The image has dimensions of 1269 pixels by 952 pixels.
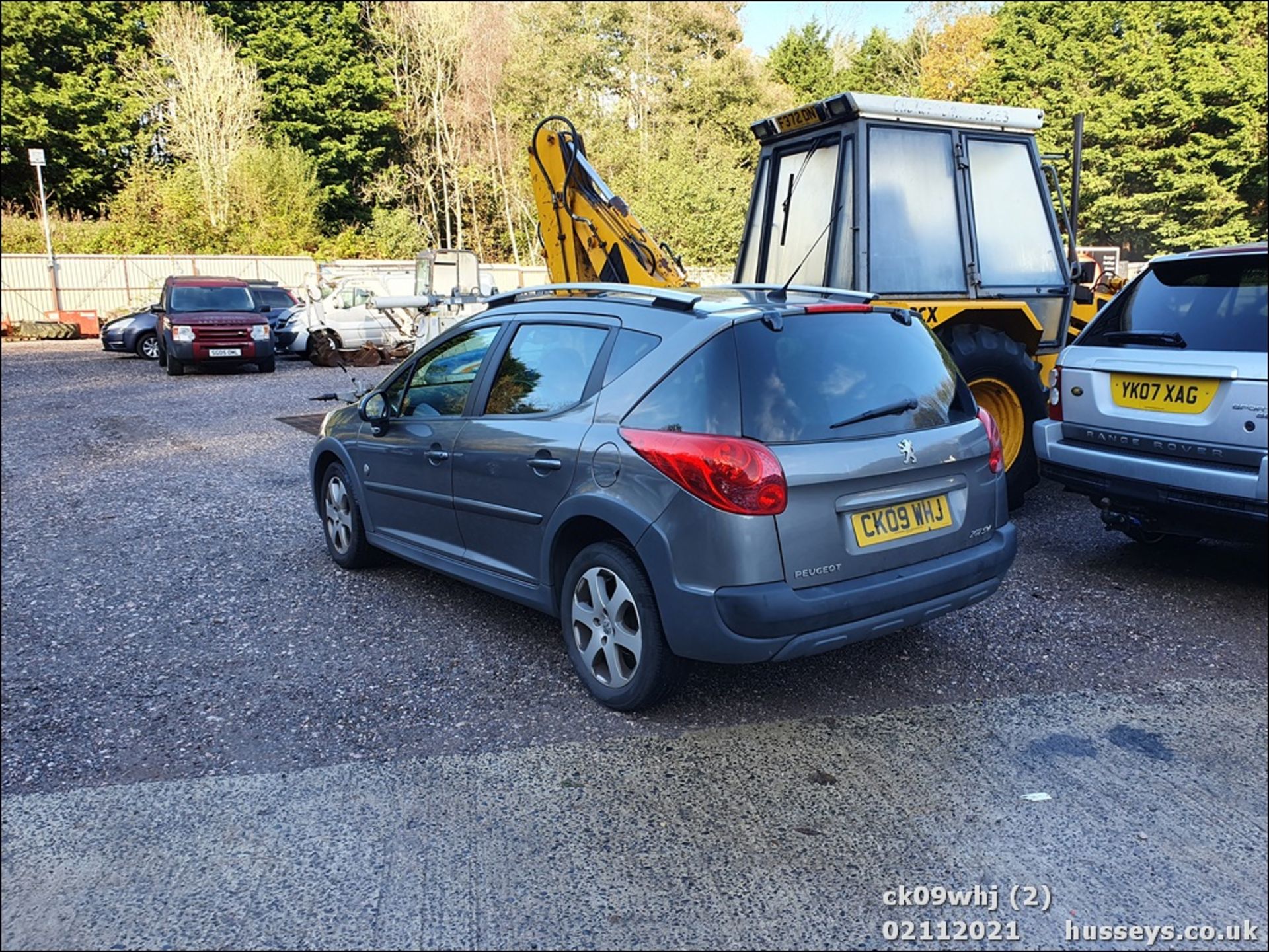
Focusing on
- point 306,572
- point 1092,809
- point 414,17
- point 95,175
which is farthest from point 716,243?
point 1092,809

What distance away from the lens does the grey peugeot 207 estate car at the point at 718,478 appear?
3.23 meters

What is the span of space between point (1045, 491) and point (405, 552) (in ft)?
16.2

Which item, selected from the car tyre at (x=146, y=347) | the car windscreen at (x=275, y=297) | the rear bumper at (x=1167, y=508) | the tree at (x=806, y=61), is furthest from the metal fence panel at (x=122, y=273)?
the rear bumper at (x=1167, y=508)

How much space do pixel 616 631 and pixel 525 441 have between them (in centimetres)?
94

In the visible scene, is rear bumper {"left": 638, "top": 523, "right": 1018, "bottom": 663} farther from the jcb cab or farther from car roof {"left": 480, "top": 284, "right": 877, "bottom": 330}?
the jcb cab

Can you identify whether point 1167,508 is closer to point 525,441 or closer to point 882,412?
point 882,412

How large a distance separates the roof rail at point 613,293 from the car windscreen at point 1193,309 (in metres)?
2.52

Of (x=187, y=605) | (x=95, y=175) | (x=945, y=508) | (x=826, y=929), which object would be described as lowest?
(x=826, y=929)

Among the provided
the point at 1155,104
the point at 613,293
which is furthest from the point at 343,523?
the point at 1155,104

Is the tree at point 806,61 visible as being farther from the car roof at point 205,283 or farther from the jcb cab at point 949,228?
the jcb cab at point 949,228

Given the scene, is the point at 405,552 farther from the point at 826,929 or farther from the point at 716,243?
the point at 716,243

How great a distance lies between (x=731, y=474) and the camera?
3.20 m

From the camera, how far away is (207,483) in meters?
7.83

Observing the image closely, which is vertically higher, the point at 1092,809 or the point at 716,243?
the point at 716,243
